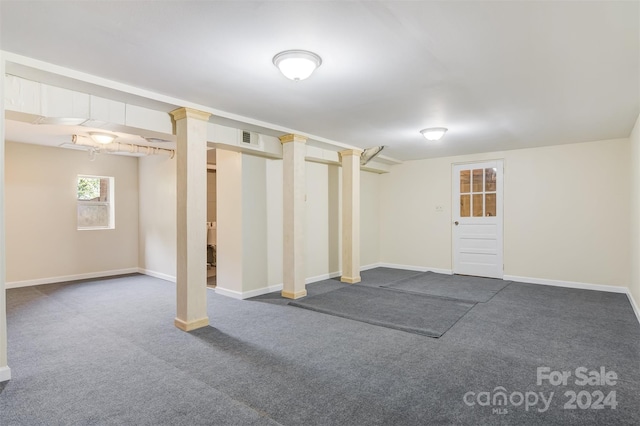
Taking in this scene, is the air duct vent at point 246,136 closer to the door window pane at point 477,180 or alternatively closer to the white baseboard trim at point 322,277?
the white baseboard trim at point 322,277

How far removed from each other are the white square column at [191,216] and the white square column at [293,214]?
4.70 ft

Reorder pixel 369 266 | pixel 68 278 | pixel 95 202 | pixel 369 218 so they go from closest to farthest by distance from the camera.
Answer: pixel 68 278, pixel 95 202, pixel 369 266, pixel 369 218

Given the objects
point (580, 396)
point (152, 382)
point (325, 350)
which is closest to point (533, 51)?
point (580, 396)

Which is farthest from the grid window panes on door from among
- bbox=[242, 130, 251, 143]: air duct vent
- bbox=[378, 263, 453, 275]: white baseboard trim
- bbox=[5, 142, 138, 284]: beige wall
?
bbox=[5, 142, 138, 284]: beige wall

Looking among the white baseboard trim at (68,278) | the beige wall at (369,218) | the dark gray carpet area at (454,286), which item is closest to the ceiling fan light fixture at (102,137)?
the white baseboard trim at (68,278)

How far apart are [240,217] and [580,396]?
4085 millimetres

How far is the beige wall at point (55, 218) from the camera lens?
18.6 ft

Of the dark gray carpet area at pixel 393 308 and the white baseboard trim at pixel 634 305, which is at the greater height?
the white baseboard trim at pixel 634 305

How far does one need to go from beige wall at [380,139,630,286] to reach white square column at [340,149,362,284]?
200 centimetres

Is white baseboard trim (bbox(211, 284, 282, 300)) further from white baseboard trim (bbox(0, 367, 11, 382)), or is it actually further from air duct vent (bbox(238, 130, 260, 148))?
white baseboard trim (bbox(0, 367, 11, 382))

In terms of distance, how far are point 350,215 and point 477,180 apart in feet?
8.73

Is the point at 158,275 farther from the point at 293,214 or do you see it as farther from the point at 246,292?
the point at 293,214

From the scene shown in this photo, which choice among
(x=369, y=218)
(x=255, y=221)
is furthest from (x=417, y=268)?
(x=255, y=221)

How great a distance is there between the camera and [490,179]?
256 inches
